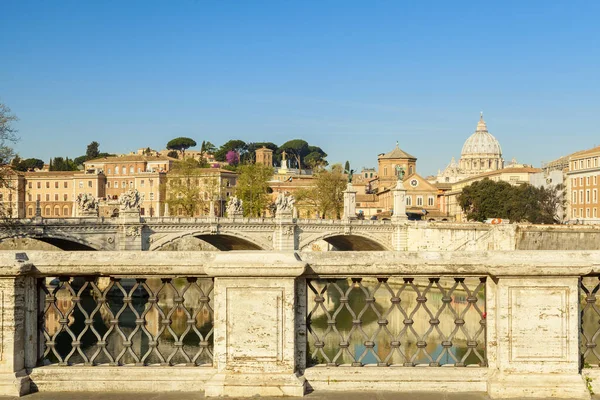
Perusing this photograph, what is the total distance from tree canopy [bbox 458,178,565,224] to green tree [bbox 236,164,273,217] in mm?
25023

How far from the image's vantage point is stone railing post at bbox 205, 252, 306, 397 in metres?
6.01

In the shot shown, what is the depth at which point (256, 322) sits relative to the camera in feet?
19.9

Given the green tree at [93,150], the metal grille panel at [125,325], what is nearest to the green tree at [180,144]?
the green tree at [93,150]

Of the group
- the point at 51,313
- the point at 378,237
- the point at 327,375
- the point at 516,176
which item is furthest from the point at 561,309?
the point at 516,176

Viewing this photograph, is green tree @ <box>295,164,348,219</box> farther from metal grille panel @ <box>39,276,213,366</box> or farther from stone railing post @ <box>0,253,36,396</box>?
stone railing post @ <box>0,253,36,396</box>

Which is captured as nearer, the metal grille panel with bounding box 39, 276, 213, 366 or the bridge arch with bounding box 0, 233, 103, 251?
the metal grille panel with bounding box 39, 276, 213, 366

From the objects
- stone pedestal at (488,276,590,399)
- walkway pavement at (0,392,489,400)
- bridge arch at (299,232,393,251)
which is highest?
stone pedestal at (488,276,590,399)

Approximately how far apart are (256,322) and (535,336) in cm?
206

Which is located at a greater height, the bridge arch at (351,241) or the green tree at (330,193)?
the green tree at (330,193)

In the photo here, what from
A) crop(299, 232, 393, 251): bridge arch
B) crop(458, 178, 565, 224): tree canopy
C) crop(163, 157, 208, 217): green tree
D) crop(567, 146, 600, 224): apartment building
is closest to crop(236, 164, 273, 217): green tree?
crop(163, 157, 208, 217): green tree

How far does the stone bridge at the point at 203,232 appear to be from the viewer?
1849 inches

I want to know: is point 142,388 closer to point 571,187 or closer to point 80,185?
point 571,187

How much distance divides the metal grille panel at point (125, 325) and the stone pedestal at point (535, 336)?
229 cm

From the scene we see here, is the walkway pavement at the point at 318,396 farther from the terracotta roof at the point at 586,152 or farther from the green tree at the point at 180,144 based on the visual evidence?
the green tree at the point at 180,144
